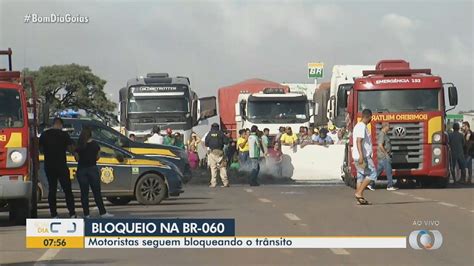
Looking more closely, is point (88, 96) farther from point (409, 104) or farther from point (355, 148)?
point (355, 148)

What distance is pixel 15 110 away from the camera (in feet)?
52.7

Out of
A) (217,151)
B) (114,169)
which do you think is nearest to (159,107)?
(217,151)

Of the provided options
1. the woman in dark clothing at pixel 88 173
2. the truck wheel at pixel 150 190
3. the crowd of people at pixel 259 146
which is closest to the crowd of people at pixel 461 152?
the crowd of people at pixel 259 146

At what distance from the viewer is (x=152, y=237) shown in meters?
12.9

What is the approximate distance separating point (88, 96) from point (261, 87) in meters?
33.3

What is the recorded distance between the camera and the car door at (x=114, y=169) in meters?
20.0

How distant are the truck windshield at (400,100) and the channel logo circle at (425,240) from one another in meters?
11.8

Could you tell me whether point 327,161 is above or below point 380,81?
below

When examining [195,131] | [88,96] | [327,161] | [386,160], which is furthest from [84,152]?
[88,96]

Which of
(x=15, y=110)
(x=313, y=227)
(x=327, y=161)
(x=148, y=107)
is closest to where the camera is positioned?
(x=313, y=227)

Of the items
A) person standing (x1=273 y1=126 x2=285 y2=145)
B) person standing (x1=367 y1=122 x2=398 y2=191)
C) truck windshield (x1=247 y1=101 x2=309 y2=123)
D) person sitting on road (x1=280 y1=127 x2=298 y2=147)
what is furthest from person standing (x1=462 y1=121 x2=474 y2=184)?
truck windshield (x1=247 y1=101 x2=309 y2=123)

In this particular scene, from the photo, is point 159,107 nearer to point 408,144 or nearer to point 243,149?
point 243,149

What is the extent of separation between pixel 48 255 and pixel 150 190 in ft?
27.4

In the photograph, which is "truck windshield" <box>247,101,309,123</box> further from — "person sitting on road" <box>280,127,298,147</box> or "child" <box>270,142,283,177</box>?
"child" <box>270,142,283,177</box>
